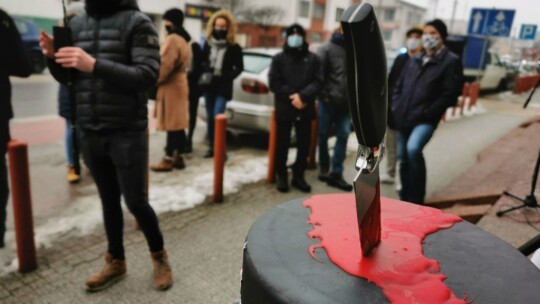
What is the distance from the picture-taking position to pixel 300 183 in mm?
4984

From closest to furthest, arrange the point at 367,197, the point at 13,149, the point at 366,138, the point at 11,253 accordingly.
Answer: the point at 366,138 < the point at 367,197 < the point at 13,149 < the point at 11,253

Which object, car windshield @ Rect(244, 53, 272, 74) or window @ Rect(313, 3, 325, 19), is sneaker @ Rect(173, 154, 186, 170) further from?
window @ Rect(313, 3, 325, 19)

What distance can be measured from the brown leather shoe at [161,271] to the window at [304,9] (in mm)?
35469

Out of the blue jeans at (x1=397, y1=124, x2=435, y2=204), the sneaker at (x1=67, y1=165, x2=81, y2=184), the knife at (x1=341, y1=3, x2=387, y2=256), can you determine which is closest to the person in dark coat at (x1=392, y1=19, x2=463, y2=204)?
the blue jeans at (x1=397, y1=124, x2=435, y2=204)

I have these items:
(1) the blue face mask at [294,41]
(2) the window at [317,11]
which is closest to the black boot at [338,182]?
(1) the blue face mask at [294,41]

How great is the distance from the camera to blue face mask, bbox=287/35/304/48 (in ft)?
15.0

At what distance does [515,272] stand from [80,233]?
329 cm

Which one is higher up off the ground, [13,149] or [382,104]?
[382,104]

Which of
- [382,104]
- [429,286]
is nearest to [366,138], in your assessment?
[382,104]

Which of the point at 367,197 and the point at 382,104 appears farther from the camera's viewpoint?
the point at 367,197

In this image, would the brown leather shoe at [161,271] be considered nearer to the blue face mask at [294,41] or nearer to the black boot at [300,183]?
the black boot at [300,183]

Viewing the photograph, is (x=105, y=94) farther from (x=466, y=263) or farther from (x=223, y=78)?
(x=223, y=78)

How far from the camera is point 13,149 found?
9.26 ft

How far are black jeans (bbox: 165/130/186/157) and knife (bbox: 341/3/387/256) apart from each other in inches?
171
